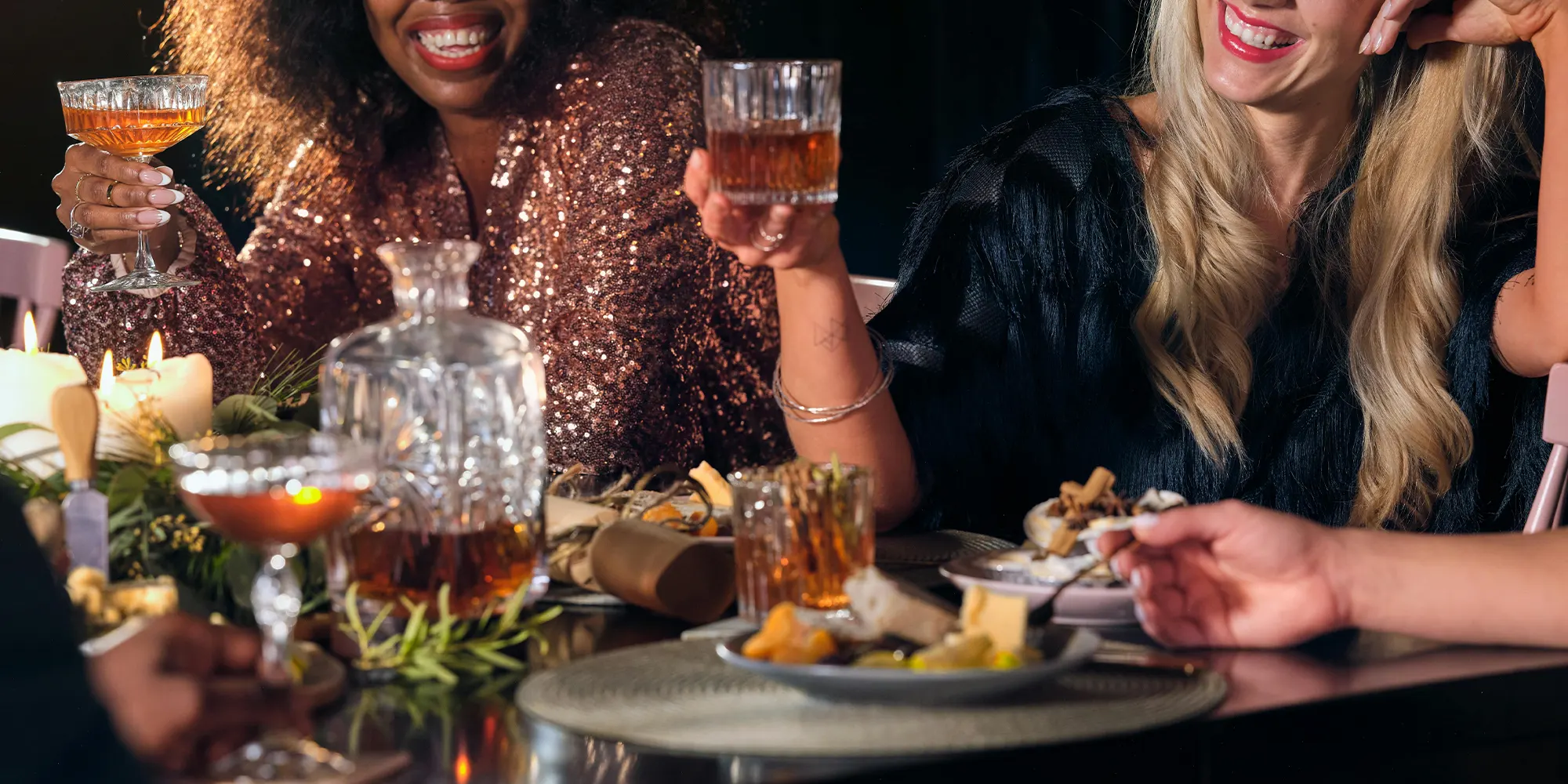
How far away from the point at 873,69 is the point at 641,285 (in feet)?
9.54

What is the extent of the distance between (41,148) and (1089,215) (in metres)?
3.74

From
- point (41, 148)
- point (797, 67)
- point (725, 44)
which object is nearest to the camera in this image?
point (797, 67)

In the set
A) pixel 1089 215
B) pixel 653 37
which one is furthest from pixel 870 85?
pixel 1089 215

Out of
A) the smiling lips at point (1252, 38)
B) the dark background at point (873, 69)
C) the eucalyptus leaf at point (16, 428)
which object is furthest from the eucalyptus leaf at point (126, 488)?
the dark background at point (873, 69)

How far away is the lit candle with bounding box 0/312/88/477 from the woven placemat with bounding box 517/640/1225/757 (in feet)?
1.73

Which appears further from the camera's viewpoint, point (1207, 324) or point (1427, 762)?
point (1207, 324)

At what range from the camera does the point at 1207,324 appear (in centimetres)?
189

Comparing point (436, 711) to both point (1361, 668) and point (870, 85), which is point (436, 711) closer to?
point (1361, 668)

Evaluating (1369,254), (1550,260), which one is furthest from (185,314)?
(1550,260)

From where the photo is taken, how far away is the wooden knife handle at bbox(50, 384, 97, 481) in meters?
1.09

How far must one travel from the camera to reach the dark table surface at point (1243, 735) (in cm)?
89

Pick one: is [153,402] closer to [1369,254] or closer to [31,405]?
[31,405]

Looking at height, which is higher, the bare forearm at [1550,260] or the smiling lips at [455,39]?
the smiling lips at [455,39]

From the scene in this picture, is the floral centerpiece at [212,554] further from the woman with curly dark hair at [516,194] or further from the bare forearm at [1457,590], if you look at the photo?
the woman with curly dark hair at [516,194]
